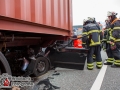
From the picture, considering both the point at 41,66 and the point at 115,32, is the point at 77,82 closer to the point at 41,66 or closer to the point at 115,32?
the point at 41,66

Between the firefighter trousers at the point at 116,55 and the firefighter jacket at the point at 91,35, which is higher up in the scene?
the firefighter jacket at the point at 91,35

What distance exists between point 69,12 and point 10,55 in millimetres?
1601

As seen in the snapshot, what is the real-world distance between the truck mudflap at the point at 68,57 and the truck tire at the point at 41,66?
587 millimetres

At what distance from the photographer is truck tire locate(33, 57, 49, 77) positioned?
12.3 ft

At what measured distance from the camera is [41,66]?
3.97 meters

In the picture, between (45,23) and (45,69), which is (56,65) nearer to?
(45,69)

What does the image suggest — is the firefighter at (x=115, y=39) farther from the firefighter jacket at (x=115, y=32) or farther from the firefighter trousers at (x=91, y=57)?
the firefighter trousers at (x=91, y=57)

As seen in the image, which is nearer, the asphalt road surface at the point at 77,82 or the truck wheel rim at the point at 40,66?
the asphalt road surface at the point at 77,82

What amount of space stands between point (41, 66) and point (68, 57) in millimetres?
990

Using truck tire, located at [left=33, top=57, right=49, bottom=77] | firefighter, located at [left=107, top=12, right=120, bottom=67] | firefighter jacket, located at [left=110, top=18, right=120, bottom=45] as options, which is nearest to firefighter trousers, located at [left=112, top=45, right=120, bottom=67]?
firefighter, located at [left=107, top=12, right=120, bottom=67]

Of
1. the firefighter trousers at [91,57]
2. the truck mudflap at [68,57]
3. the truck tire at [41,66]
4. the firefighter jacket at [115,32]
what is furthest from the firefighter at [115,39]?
the truck tire at [41,66]

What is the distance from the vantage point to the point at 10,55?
3.43 metres

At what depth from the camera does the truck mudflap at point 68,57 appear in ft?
15.2

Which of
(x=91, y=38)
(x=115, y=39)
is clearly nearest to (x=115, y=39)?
(x=115, y=39)
